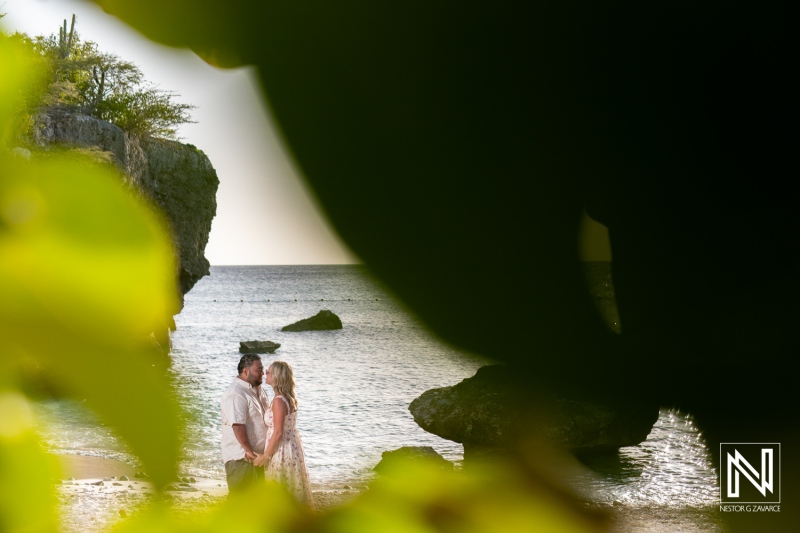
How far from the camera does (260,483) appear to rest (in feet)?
0.30

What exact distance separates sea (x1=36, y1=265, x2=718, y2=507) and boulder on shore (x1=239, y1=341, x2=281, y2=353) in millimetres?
80

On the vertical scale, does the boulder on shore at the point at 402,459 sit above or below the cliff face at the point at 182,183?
below

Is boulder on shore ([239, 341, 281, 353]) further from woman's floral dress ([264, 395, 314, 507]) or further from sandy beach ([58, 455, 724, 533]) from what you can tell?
sandy beach ([58, 455, 724, 533])

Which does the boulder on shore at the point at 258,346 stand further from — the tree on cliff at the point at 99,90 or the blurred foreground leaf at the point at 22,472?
the blurred foreground leaf at the point at 22,472

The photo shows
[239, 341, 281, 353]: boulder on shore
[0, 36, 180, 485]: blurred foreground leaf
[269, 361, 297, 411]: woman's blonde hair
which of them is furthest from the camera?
[239, 341, 281, 353]: boulder on shore

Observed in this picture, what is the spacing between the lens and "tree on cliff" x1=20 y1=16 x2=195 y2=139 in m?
0.09

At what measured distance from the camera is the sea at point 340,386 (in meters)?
0.10

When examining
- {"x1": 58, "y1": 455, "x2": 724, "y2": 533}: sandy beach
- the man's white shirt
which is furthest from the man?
{"x1": 58, "y1": 455, "x2": 724, "y2": 533}: sandy beach

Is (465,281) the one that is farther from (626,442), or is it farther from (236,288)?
(236,288)

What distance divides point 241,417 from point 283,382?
94 cm

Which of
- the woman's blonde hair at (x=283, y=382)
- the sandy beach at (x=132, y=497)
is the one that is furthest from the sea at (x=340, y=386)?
the woman's blonde hair at (x=283, y=382)

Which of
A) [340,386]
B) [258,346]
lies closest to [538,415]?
[258,346]

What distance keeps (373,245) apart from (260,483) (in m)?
0.04

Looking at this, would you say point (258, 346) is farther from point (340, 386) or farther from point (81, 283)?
point (81, 283)
